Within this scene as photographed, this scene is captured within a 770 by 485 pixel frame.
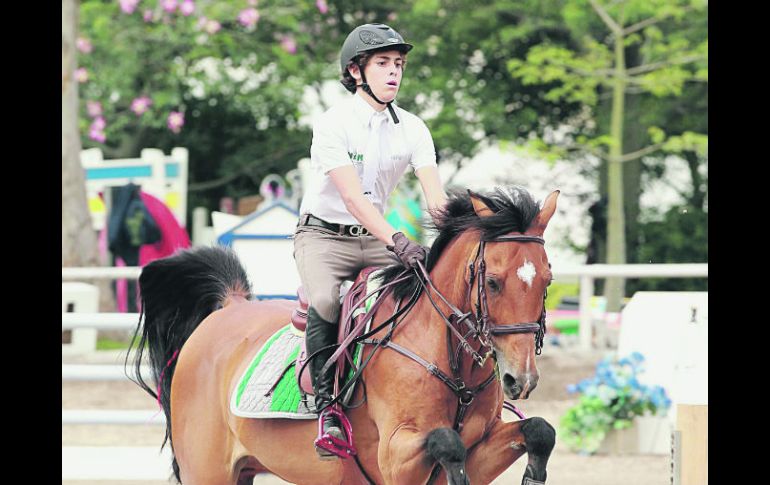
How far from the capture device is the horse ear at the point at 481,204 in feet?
14.8

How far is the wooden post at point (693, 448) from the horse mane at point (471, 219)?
1.88 meters

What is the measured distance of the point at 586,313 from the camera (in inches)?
476

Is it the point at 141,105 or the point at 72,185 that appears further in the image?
the point at 141,105

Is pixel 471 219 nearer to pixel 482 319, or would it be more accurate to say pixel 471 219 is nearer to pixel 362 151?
pixel 482 319

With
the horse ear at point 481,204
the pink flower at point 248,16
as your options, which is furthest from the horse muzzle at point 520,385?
the pink flower at point 248,16

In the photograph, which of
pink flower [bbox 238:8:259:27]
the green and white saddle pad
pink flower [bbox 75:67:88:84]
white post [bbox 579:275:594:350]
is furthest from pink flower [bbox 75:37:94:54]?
the green and white saddle pad

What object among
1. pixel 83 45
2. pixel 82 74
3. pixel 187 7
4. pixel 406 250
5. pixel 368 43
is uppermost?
pixel 187 7

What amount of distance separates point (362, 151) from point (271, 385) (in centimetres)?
114

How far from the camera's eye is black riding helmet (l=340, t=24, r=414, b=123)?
15.7 feet

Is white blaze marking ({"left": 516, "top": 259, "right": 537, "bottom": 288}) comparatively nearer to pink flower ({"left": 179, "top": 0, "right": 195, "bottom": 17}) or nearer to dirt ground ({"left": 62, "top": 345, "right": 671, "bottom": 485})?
dirt ground ({"left": 62, "top": 345, "right": 671, "bottom": 485})

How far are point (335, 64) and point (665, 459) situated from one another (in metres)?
12.1

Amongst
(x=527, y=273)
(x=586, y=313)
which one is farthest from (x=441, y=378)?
(x=586, y=313)

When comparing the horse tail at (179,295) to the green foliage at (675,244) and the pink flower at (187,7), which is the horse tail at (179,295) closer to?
the green foliage at (675,244)
